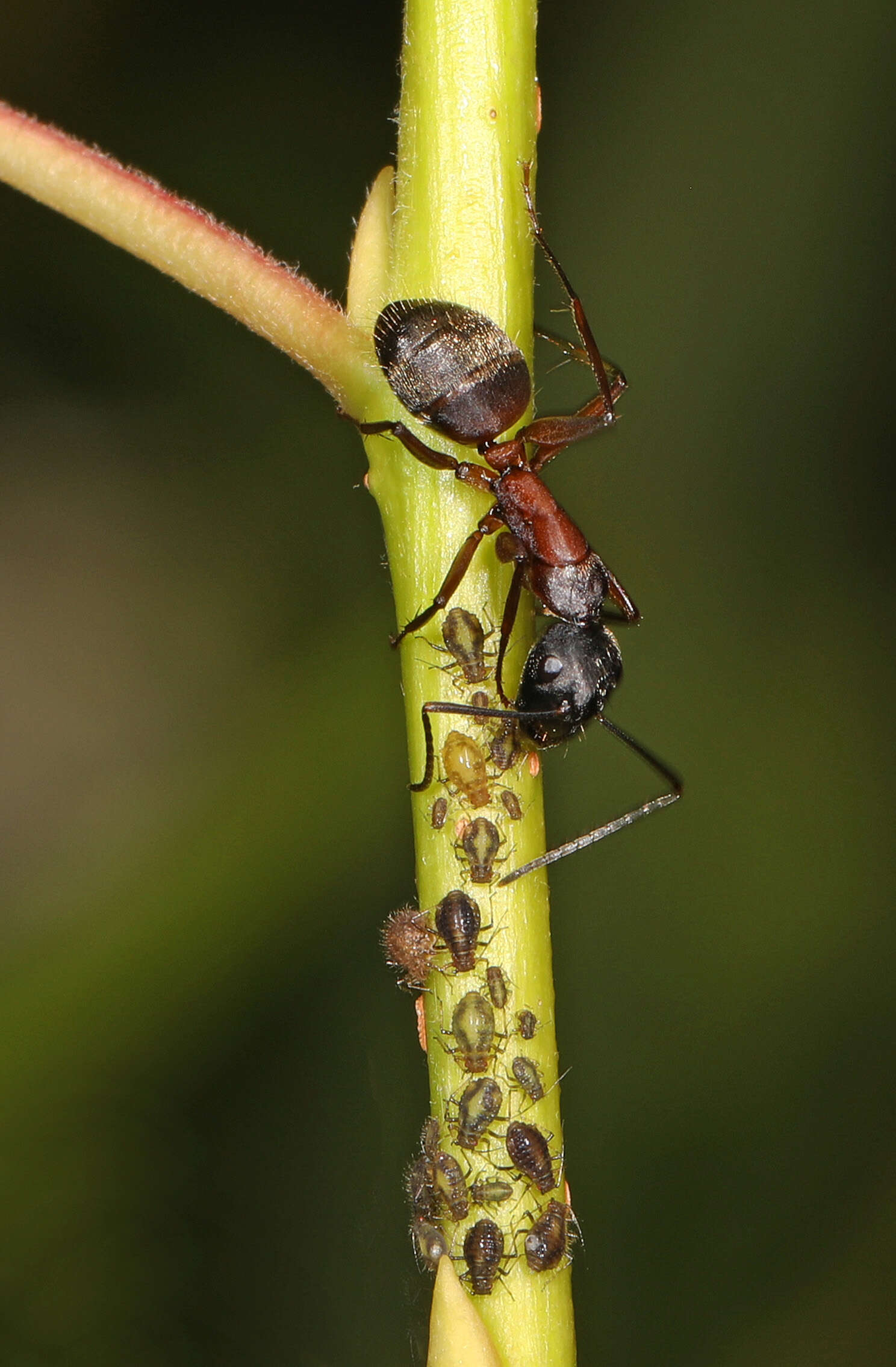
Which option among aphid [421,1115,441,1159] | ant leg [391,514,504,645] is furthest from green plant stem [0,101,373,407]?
aphid [421,1115,441,1159]

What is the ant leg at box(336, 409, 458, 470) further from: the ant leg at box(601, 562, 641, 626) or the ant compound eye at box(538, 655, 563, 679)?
the ant leg at box(601, 562, 641, 626)

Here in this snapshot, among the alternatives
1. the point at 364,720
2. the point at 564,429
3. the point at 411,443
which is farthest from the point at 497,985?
the point at 364,720

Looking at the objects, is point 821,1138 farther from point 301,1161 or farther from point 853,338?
point 853,338

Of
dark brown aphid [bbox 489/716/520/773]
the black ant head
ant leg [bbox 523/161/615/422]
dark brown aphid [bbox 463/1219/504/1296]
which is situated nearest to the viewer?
dark brown aphid [bbox 463/1219/504/1296]

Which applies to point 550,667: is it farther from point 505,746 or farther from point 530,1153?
point 530,1153

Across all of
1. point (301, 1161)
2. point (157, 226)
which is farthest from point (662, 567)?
point (157, 226)

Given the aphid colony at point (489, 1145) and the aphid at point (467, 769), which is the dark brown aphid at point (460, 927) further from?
the aphid at point (467, 769)
